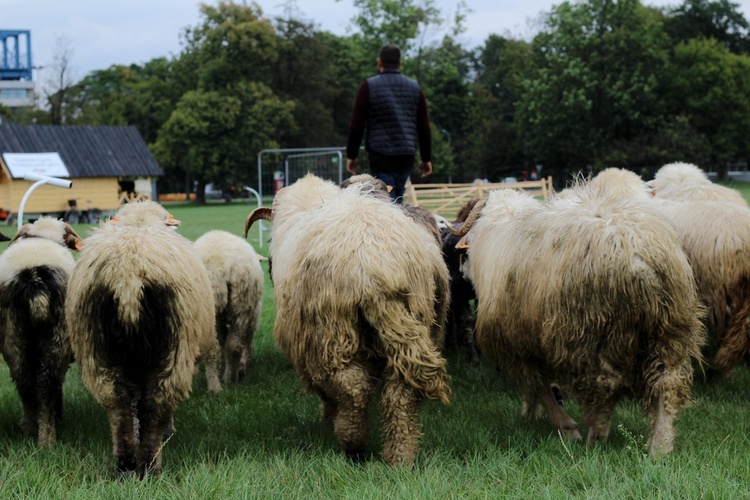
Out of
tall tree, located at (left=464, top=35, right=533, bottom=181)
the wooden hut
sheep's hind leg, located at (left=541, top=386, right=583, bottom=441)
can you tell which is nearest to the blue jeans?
sheep's hind leg, located at (left=541, top=386, right=583, bottom=441)

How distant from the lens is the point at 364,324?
441 centimetres

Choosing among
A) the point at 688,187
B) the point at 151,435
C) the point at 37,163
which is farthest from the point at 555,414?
the point at 37,163

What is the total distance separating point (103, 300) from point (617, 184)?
4.55 m

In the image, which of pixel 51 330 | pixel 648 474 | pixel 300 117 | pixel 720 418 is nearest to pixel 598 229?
pixel 648 474

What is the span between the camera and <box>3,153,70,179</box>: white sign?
37.6m

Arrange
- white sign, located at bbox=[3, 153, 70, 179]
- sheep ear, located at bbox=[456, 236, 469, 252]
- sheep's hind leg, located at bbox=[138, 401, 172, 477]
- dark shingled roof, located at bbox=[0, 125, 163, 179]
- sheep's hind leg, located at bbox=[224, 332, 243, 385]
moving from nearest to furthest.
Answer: sheep's hind leg, located at bbox=[138, 401, 172, 477] < sheep ear, located at bbox=[456, 236, 469, 252] < sheep's hind leg, located at bbox=[224, 332, 243, 385] < white sign, located at bbox=[3, 153, 70, 179] < dark shingled roof, located at bbox=[0, 125, 163, 179]

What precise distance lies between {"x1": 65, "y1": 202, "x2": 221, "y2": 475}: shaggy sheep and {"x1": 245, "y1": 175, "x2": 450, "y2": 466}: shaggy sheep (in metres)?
0.65

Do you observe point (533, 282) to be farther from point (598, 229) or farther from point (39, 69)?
point (39, 69)

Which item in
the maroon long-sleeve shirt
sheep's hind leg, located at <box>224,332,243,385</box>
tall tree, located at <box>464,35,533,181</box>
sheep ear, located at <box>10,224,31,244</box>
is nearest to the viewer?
sheep ear, located at <box>10,224,31,244</box>

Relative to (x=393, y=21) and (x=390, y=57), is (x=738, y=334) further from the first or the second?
(x=393, y=21)

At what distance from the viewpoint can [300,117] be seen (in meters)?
54.4

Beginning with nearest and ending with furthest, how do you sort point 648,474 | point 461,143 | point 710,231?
point 648,474, point 710,231, point 461,143

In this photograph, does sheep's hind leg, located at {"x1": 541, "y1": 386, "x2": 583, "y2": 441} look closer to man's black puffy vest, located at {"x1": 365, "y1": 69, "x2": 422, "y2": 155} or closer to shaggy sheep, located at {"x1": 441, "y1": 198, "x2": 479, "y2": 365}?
shaggy sheep, located at {"x1": 441, "y1": 198, "x2": 479, "y2": 365}

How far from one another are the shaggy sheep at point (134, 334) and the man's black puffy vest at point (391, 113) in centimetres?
341
